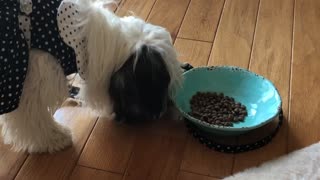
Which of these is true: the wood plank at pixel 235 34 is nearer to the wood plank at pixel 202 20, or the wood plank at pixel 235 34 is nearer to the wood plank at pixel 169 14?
the wood plank at pixel 202 20

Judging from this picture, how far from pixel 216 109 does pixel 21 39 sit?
715 millimetres

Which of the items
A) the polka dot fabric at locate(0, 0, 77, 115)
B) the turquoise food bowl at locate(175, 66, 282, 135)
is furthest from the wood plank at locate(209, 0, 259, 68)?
the polka dot fabric at locate(0, 0, 77, 115)

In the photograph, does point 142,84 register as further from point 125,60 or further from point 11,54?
point 11,54

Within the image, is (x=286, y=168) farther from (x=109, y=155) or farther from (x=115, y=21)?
(x=115, y=21)

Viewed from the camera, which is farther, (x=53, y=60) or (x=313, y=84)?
(x=313, y=84)

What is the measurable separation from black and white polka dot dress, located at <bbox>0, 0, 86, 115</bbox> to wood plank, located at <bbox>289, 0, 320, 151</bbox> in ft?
2.64

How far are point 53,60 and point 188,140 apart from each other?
1.77 ft

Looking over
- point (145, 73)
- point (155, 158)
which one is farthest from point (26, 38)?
point (155, 158)

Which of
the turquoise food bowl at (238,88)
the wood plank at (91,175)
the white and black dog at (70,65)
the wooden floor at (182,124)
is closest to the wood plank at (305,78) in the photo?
the wooden floor at (182,124)

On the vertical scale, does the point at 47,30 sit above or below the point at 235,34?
above

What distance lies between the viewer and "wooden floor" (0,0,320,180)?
1.52 meters

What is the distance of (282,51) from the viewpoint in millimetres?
2006

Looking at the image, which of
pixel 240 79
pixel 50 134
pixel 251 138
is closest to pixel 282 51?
pixel 240 79

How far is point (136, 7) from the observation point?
7.41 ft
